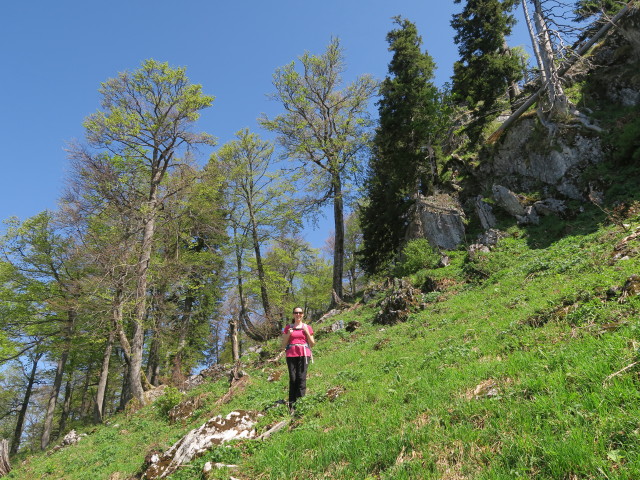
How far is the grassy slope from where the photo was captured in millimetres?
2775

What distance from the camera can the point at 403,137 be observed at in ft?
64.1

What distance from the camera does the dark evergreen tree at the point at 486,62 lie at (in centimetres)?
1952

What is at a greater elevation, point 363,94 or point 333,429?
point 363,94

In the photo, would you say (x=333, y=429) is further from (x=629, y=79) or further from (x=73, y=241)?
(x=629, y=79)

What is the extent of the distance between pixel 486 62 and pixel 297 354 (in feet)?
73.8

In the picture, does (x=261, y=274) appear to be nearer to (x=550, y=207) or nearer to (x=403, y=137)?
(x=403, y=137)

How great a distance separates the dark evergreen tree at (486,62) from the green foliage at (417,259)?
9224 mm

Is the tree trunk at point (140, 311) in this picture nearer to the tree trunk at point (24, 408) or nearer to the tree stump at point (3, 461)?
the tree stump at point (3, 461)

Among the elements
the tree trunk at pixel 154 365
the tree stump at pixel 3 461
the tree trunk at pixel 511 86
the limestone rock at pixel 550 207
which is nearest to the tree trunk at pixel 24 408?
the tree trunk at pixel 154 365

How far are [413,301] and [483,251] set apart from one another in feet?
14.9

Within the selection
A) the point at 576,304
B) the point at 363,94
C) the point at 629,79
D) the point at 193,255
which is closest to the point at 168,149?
the point at 193,255

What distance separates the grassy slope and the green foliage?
612cm

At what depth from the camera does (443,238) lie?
59.8ft

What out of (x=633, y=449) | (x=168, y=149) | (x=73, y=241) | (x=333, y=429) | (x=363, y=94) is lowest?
(x=633, y=449)
